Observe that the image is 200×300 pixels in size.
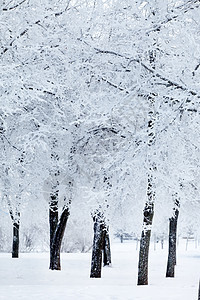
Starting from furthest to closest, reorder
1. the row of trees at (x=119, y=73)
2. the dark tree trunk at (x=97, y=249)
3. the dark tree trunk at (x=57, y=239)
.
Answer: the dark tree trunk at (x=57, y=239)
the dark tree trunk at (x=97, y=249)
the row of trees at (x=119, y=73)

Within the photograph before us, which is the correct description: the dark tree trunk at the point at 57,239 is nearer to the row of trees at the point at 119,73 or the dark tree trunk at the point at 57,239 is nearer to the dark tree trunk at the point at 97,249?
the dark tree trunk at the point at 97,249

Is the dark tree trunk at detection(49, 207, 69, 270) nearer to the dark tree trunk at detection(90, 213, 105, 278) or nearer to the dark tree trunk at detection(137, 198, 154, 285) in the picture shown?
the dark tree trunk at detection(90, 213, 105, 278)

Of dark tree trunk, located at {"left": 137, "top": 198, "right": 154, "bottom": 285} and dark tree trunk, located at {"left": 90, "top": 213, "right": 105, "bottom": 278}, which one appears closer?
dark tree trunk, located at {"left": 137, "top": 198, "right": 154, "bottom": 285}

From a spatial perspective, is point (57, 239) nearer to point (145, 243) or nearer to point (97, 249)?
point (97, 249)

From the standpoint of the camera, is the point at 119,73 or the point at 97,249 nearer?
the point at 119,73

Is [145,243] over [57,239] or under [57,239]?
over

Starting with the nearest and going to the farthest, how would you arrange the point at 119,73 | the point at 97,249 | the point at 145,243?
the point at 119,73, the point at 145,243, the point at 97,249

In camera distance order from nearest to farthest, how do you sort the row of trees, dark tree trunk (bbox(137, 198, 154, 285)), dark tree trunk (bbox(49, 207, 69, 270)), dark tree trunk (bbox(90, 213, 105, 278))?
1. the row of trees
2. dark tree trunk (bbox(137, 198, 154, 285))
3. dark tree trunk (bbox(90, 213, 105, 278))
4. dark tree trunk (bbox(49, 207, 69, 270))

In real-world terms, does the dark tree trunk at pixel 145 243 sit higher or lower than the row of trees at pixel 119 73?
lower

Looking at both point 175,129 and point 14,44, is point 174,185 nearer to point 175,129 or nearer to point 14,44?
point 175,129

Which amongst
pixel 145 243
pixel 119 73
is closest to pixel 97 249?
pixel 145 243

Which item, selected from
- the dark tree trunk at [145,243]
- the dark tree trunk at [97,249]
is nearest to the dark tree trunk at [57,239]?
the dark tree trunk at [97,249]

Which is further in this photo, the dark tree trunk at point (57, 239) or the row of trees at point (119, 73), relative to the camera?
the dark tree trunk at point (57, 239)

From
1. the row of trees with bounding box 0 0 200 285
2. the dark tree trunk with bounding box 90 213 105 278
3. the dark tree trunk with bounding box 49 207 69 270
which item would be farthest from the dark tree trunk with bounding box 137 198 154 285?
the dark tree trunk with bounding box 49 207 69 270
